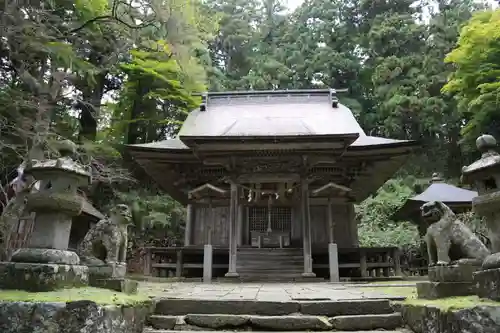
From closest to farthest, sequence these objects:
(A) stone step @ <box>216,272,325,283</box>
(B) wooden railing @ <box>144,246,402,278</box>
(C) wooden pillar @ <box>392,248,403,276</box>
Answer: (A) stone step @ <box>216,272,325,283</box> → (B) wooden railing @ <box>144,246,402,278</box> → (C) wooden pillar @ <box>392,248,403,276</box>

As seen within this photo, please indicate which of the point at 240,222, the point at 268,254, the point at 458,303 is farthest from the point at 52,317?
the point at 240,222

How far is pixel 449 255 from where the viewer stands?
3.84 meters

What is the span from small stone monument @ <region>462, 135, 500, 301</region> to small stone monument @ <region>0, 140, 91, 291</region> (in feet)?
11.3

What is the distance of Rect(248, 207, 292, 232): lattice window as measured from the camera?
41.4 feet

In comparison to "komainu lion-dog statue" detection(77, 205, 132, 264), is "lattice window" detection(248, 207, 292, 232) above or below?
above

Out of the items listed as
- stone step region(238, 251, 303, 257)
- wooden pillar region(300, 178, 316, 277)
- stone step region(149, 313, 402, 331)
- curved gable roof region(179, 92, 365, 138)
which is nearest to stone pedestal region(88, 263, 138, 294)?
stone step region(149, 313, 402, 331)

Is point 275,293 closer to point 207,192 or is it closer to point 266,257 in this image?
point 266,257

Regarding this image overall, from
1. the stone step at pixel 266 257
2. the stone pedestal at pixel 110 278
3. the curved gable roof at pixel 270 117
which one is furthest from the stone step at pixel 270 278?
the stone pedestal at pixel 110 278

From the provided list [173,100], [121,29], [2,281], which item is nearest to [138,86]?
[173,100]

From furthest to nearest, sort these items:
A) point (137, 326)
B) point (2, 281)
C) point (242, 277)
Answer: point (242, 277)
point (137, 326)
point (2, 281)

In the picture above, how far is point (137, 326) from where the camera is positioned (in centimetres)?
353

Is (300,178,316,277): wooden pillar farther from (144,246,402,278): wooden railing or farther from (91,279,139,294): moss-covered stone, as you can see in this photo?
(91,279,139,294): moss-covered stone

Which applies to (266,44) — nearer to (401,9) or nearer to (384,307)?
(401,9)

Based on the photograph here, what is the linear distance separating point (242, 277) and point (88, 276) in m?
6.37
